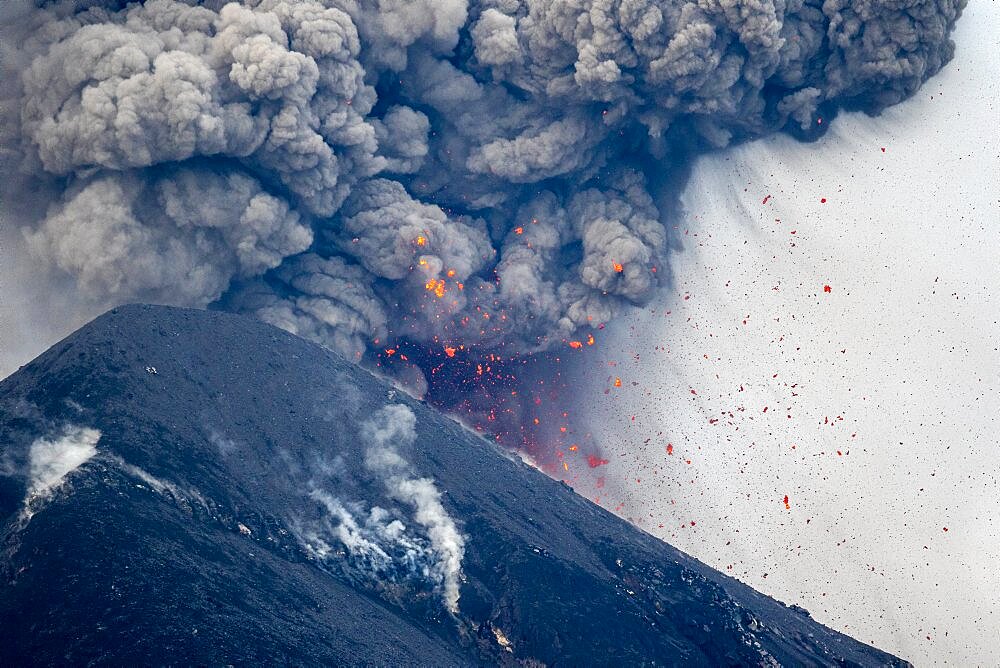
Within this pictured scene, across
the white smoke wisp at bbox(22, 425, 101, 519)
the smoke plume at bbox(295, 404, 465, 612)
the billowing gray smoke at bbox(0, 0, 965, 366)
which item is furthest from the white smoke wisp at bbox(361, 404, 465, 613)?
the white smoke wisp at bbox(22, 425, 101, 519)

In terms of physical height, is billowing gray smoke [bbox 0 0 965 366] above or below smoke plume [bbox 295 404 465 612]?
above

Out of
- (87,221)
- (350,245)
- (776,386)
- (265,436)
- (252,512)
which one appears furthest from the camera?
(776,386)

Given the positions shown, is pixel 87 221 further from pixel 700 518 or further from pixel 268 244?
pixel 700 518

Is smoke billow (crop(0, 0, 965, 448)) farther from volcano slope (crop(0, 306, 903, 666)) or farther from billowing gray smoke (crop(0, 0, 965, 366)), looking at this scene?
volcano slope (crop(0, 306, 903, 666))

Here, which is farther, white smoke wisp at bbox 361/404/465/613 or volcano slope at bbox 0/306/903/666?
white smoke wisp at bbox 361/404/465/613

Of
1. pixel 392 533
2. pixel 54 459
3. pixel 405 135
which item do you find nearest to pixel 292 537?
pixel 392 533

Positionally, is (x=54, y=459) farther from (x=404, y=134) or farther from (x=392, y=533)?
(x=404, y=134)

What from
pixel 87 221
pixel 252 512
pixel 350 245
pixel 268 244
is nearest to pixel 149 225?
pixel 87 221

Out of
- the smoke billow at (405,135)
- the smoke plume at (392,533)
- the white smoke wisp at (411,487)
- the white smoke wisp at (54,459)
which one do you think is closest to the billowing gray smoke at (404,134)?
the smoke billow at (405,135)
